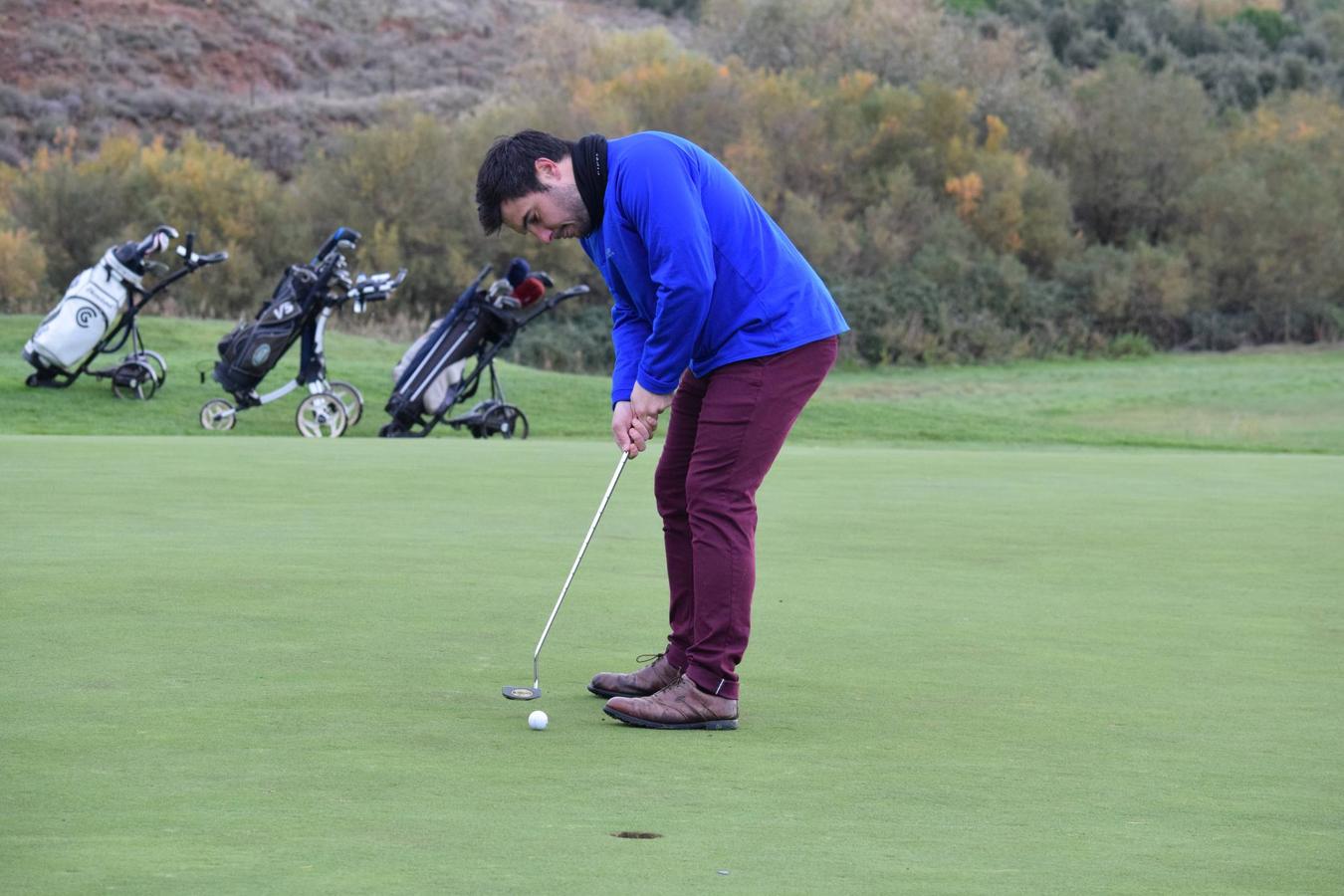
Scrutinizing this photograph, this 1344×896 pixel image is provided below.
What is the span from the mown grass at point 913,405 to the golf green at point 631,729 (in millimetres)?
9159

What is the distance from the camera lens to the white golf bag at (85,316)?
2069 centimetres

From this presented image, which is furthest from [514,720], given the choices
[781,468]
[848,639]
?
[781,468]

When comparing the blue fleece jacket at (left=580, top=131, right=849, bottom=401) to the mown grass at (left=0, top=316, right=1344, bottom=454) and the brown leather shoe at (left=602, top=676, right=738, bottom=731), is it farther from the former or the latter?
the mown grass at (left=0, top=316, right=1344, bottom=454)

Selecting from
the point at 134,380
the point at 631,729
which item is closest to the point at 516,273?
the point at 134,380

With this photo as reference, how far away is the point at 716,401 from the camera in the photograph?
16.3ft

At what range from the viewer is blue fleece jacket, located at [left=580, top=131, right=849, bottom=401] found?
4.71 meters

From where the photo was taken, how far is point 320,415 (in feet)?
64.7

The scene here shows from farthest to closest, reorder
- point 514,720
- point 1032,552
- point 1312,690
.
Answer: point 1032,552, point 1312,690, point 514,720

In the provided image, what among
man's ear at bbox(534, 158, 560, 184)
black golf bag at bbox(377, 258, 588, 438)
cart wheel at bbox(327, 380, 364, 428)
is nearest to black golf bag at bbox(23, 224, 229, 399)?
cart wheel at bbox(327, 380, 364, 428)

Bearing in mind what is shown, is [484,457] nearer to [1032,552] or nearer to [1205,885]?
[1032,552]

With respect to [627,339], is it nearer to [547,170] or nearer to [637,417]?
[637,417]

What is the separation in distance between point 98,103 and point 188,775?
56961mm

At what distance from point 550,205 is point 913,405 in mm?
22644

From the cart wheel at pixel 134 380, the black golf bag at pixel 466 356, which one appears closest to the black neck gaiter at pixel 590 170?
the black golf bag at pixel 466 356
